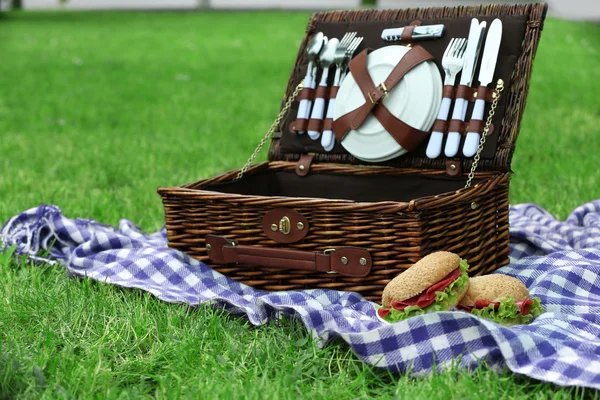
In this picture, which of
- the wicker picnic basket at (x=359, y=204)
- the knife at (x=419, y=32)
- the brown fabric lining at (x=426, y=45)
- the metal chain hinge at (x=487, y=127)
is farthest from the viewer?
→ the knife at (x=419, y=32)

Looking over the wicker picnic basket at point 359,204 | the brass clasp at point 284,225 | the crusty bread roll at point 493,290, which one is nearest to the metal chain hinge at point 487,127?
the wicker picnic basket at point 359,204

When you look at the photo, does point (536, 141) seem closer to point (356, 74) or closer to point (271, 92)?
point (356, 74)

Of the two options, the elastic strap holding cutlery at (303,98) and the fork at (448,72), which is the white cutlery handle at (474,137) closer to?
the fork at (448,72)

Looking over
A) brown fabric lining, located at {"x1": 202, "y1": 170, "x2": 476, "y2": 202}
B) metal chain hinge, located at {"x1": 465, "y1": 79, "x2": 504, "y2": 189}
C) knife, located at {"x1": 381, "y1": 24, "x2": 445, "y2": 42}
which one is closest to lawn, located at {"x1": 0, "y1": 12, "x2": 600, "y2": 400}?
brown fabric lining, located at {"x1": 202, "y1": 170, "x2": 476, "y2": 202}

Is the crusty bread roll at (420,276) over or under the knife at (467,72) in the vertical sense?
under

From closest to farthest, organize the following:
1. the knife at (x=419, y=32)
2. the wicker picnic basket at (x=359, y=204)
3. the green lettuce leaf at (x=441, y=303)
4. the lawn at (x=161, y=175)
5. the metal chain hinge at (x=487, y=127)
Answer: the lawn at (x=161, y=175) < the green lettuce leaf at (x=441, y=303) < the wicker picnic basket at (x=359, y=204) < the metal chain hinge at (x=487, y=127) < the knife at (x=419, y=32)

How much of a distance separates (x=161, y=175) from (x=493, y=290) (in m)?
2.15

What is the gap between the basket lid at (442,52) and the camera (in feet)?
7.20

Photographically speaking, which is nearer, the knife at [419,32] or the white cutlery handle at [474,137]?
the white cutlery handle at [474,137]

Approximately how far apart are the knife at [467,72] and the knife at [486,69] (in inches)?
1.0

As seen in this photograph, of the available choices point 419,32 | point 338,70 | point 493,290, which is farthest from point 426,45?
point 493,290

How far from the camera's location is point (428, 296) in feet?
5.48

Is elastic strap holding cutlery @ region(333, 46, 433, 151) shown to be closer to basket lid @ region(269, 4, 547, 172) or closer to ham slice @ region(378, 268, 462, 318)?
basket lid @ region(269, 4, 547, 172)

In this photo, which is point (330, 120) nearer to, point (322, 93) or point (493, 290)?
point (322, 93)
